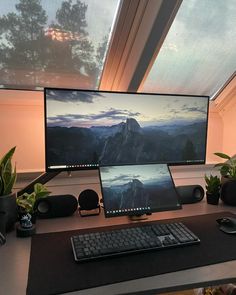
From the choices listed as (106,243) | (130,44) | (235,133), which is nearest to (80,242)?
(106,243)

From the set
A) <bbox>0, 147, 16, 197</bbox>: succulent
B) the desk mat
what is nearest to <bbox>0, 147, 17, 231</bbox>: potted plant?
<bbox>0, 147, 16, 197</bbox>: succulent

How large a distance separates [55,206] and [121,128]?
47cm

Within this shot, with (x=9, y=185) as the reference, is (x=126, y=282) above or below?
below

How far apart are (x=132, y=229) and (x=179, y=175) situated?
2.75ft

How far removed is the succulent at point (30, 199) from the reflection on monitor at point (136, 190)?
264 millimetres

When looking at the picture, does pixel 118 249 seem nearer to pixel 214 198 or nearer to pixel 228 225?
pixel 228 225

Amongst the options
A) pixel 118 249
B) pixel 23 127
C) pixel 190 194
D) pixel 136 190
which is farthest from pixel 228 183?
pixel 23 127

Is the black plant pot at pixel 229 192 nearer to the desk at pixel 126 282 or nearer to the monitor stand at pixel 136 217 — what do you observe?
the monitor stand at pixel 136 217

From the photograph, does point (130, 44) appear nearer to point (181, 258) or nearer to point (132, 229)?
point (132, 229)

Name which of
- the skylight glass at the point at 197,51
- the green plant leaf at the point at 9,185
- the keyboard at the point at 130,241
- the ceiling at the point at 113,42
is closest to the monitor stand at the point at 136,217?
the keyboard at the point at 130,241

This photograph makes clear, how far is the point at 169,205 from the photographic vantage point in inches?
44.9

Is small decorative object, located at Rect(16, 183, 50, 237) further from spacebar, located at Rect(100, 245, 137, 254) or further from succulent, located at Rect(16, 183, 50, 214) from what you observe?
spacebar, located at Rect(100, 245, 137, 254)

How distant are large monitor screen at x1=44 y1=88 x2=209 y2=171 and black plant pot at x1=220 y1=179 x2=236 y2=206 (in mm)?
180

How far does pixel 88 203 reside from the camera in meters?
1.25
